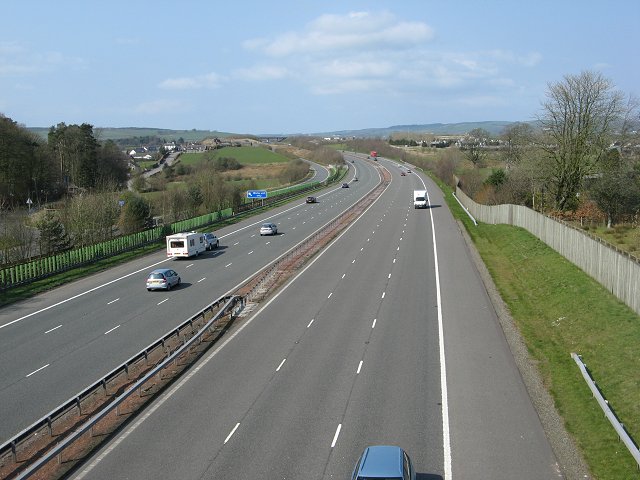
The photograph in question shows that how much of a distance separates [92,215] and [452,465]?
5030 cm

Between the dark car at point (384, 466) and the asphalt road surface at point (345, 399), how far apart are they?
121 centimetres

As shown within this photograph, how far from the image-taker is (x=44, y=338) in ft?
94.0

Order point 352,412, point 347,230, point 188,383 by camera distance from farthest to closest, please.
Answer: point 347,230, point 188,383, point 352,412

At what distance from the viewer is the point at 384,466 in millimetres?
13547

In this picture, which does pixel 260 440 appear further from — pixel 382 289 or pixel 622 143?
pixel 622 143

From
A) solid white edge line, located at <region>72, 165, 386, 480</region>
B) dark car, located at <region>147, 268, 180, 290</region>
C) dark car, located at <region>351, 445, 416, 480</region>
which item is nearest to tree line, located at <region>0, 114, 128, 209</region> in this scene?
dark car, located at <region>147, 268, 180, 290</region>

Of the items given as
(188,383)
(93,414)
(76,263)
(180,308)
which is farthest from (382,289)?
(76,263)

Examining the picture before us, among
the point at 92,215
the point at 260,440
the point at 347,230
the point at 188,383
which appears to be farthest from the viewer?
the point at 347,230

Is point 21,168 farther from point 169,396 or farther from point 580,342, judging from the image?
point 580,342

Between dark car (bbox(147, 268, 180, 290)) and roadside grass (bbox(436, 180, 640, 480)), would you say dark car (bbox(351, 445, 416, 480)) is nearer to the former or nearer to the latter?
roadside grass (bbox(436, 180, 640, 480))

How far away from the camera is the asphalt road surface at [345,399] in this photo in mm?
15828

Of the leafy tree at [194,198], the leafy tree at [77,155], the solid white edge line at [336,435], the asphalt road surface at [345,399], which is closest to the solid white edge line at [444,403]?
the asphalt road surface at [345,399]

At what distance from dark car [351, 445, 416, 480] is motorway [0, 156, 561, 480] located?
1.24 m

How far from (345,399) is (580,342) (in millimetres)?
10434
